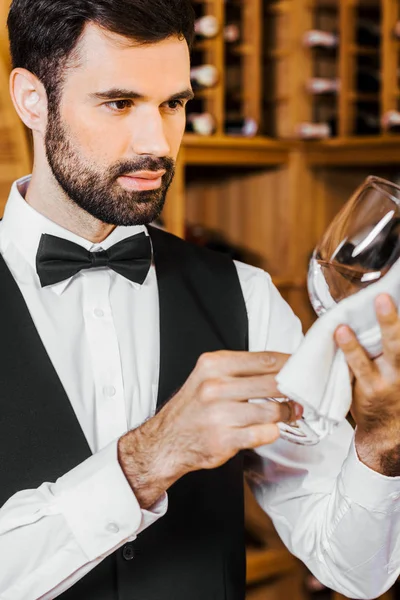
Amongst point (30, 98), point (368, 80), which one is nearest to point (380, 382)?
point (30, 98)

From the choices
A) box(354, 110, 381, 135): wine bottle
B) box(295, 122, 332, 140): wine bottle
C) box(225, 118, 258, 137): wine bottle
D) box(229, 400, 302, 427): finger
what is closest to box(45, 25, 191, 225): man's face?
box(229, 400, 302, 427): finger

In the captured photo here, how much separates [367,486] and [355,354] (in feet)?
1.31

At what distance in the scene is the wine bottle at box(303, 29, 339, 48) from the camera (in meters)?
2.98

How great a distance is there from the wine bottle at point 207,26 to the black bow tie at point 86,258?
4.72ft

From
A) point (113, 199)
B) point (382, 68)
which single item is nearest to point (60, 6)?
point (113, 199)

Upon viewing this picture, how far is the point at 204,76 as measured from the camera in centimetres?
276

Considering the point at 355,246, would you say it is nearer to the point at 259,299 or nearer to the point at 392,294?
the point at 392,294

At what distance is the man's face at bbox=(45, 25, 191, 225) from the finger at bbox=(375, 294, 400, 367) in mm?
616

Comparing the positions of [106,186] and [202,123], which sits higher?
[202,123]

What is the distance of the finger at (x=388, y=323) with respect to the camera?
86 cm

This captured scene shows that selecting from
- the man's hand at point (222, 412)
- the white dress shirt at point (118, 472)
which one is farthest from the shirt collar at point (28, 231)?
the man's hand at point (222, 412)

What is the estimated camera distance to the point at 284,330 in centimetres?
163

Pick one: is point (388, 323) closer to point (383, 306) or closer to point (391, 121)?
point (383, 306)

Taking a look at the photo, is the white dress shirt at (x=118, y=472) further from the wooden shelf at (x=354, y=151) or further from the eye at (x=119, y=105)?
the wooden shelf at (x=354, y=151)
